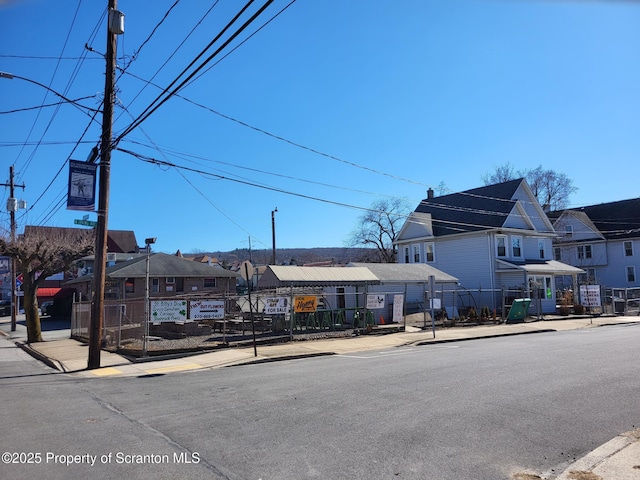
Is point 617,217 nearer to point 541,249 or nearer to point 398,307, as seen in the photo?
point 541,249

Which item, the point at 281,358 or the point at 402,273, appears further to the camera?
the point at 402,273

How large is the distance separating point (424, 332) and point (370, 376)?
12.8m

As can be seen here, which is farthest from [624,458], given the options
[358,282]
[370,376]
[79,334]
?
[79,334]

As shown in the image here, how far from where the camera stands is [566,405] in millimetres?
7828

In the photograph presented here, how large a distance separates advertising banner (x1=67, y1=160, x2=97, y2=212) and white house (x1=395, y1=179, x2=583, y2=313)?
82.2 feet

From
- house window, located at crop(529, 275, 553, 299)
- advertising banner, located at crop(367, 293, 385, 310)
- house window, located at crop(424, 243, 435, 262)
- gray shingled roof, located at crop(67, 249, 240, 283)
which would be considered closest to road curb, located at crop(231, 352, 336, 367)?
advertising banner, located at crop(367, 293, 385, 310)

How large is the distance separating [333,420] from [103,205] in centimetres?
1070

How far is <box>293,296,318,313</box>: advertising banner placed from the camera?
1994cm

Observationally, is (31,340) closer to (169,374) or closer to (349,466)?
(169,374)

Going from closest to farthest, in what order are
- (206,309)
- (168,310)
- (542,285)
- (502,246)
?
1. (168,310)
2. (206,309)
3. (542,285)
4. (502,246)

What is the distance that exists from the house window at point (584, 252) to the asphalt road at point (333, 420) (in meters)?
42.0

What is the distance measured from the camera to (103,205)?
14.7 m

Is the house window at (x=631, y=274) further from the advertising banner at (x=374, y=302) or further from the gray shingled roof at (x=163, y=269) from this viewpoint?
the gray shingled roof at (x=163, y=269)

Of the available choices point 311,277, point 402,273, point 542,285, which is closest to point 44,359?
point 311,277
